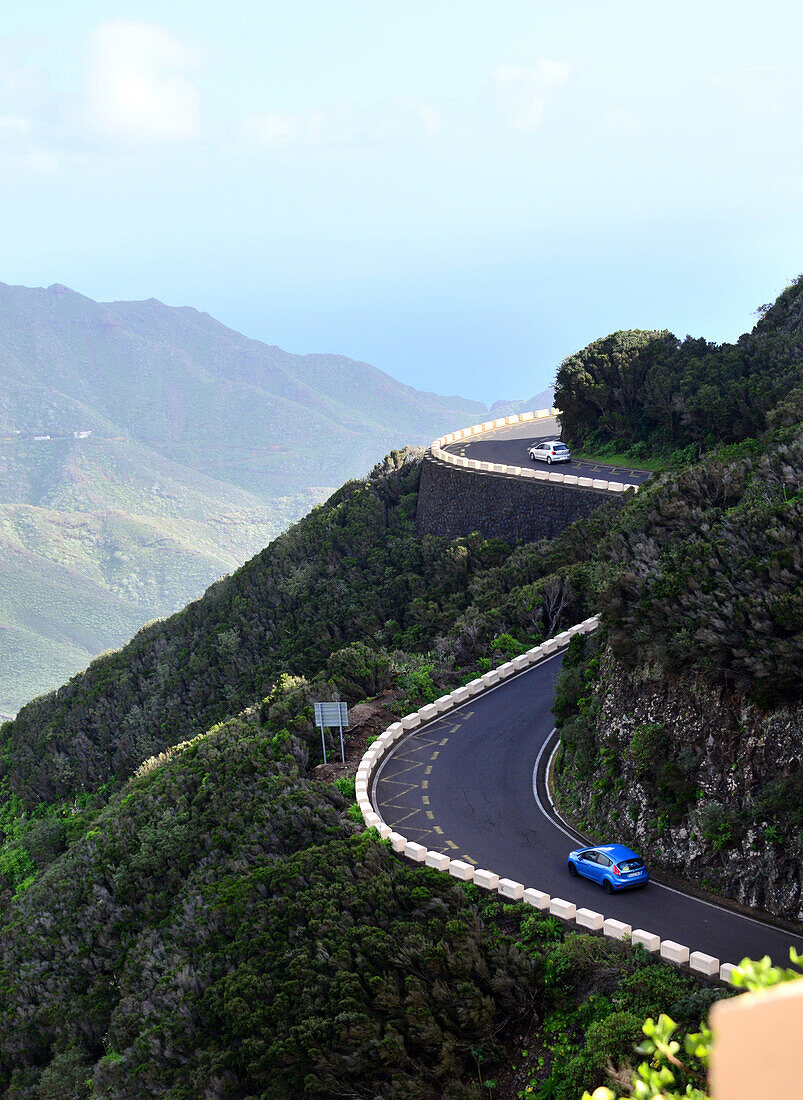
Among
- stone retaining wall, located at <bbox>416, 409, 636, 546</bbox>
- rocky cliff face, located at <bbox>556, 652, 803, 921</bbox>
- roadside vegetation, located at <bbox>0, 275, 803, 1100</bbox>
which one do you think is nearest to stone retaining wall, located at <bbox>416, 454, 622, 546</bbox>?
stone retaining wall, located at <bbox>416, 409, 636, 546</bbox>

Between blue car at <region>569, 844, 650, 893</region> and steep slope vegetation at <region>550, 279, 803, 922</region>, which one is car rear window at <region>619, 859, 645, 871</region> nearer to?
blue car at <region>569, 844, 650, 893</region>

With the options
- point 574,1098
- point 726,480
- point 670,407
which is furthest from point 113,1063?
point 670,407

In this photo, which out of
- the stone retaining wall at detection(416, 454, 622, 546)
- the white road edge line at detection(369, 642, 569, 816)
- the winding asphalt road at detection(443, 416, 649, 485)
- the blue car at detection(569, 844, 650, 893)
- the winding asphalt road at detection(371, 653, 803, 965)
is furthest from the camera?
the winding asphalt road at detection(443, 416, 649, 485)

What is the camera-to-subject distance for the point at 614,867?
15.3 meters

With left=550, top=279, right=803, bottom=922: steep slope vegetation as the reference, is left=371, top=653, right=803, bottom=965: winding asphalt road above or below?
below

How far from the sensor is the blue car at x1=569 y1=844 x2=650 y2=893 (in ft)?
50.2

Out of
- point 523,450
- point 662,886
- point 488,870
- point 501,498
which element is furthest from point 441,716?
point 523,450

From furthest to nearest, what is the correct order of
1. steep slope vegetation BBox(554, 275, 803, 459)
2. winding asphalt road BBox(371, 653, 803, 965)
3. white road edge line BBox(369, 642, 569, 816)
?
steep slope vegetation BBox(554, 275, 803, 459), white road edge line BBox(369, 642, 569, 816), winding asphalt road BBox(371, 653, 803, 965)

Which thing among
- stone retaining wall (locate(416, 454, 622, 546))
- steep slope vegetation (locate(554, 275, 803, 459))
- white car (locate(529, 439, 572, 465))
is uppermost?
steep slope vegetation (locate(554, 275, 803, 459))

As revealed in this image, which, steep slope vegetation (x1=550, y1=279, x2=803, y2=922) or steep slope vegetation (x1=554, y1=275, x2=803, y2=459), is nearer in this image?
steep slope vegetation (x1=550, y1=279, x2=803, y2=922)

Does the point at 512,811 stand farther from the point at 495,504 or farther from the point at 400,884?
the point at 495,504

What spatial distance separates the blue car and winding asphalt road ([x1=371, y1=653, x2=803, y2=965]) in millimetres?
214

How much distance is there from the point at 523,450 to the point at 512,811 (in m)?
29.8

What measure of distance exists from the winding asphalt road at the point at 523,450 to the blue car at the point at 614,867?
75.3ft
